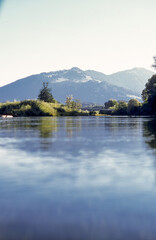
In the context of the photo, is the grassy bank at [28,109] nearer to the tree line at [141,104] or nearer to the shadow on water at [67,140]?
the tree line at [141,104]

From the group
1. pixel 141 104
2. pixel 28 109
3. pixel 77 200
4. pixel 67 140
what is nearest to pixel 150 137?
pixel 67 140

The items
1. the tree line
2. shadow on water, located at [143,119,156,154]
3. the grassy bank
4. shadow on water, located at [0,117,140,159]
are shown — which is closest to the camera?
shadow on water, located at [0,117,140,159]

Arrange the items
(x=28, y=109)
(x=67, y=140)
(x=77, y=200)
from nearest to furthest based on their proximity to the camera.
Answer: (x=77, y=200) → (x=67, y=140) → (x=28, y=109)

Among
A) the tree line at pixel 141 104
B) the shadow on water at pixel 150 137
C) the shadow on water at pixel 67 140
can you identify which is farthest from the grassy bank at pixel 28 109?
the shadow on water at pixel 150 137

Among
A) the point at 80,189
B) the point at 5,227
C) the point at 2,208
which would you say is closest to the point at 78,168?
the point at 80,189

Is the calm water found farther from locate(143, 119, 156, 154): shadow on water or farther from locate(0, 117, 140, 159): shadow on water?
locate(143, 119, 156, 154): shadow on water

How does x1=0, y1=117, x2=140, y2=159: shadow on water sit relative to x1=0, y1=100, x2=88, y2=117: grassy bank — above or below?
below

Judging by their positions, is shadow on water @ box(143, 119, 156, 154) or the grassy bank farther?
the grassy bank

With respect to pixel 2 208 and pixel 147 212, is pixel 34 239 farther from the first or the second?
pixel 147 212

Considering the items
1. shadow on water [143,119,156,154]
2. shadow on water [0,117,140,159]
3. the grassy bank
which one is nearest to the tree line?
the grassy bank

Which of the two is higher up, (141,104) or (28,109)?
(141,104)

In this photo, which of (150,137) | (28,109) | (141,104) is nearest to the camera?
(150,137)

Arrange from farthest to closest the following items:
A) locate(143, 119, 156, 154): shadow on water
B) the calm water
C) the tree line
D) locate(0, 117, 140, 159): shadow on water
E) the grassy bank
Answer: the grassy bank → the tree line → locate(143, 119, 156, 154): shadow on water → locate(0, 117, 140, 159): shadow on water → the calm water

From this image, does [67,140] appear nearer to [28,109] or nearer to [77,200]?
[77,200]
